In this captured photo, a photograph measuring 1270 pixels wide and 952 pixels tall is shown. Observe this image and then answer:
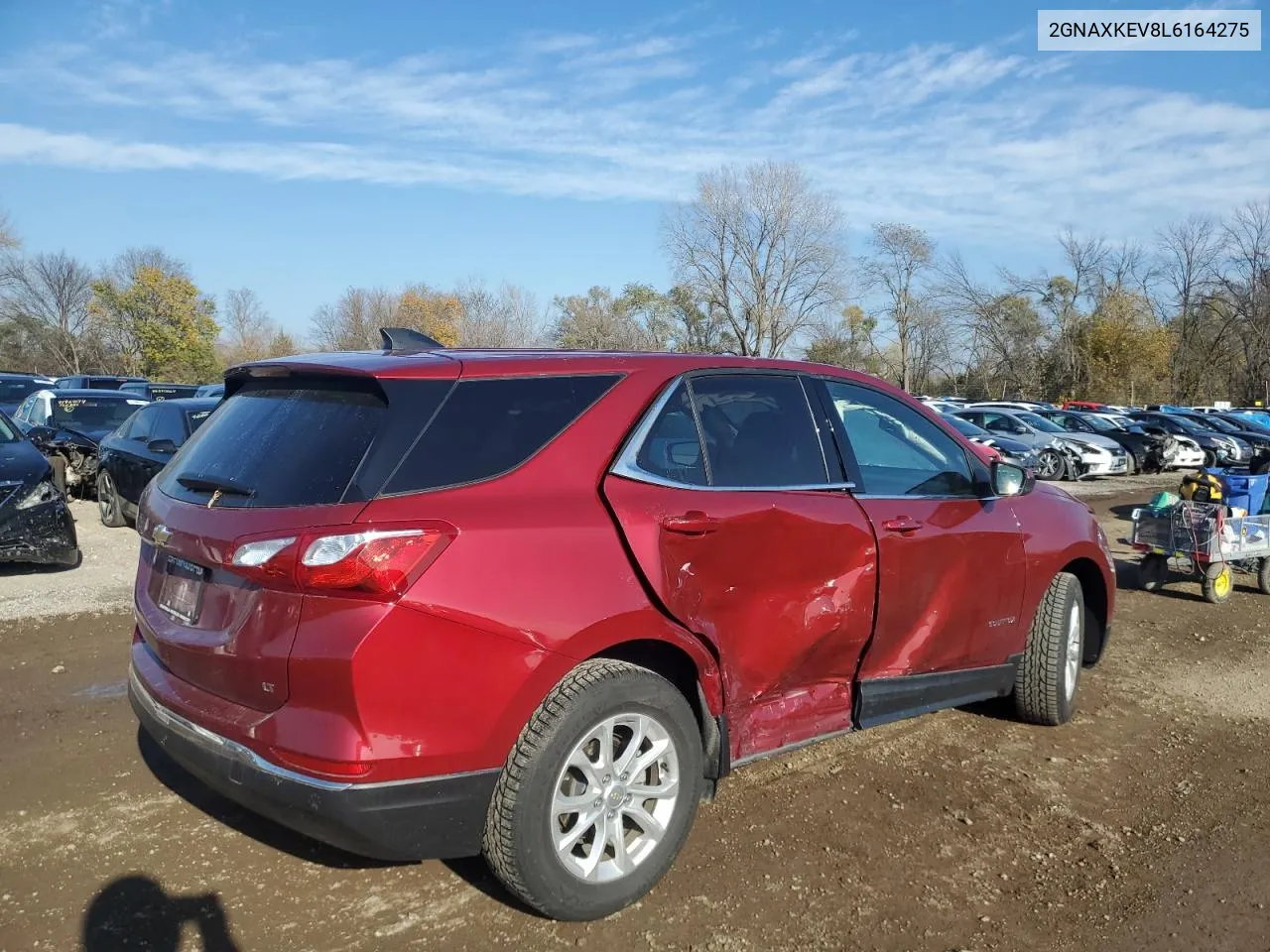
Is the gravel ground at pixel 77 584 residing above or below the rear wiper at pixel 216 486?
below

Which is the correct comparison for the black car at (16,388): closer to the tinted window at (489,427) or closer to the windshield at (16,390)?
the windshield at (16,390)

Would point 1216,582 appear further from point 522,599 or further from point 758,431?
point 522,599

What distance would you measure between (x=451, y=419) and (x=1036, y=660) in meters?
3.24

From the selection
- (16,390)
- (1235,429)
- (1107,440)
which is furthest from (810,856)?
(16,390)

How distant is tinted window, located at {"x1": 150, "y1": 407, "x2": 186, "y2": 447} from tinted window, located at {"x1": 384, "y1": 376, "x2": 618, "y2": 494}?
7834mm

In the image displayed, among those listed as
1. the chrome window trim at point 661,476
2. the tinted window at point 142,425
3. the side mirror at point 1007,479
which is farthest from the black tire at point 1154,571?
the tinted window at point 142,425

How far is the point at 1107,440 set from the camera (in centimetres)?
2131

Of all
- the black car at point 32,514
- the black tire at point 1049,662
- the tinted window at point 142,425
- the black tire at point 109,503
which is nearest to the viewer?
the black tire at point 1049,662

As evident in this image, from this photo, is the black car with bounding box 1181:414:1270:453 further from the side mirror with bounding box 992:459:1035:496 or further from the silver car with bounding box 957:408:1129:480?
the side mirror with bounding box 992:459:1035:496

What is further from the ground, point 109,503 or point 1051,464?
point 109,503

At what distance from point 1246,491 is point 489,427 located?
7997 millimetres

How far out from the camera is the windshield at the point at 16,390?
2443 cm

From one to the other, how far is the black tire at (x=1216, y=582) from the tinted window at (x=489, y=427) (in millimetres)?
6999

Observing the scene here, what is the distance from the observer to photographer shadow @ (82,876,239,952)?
2769mm
